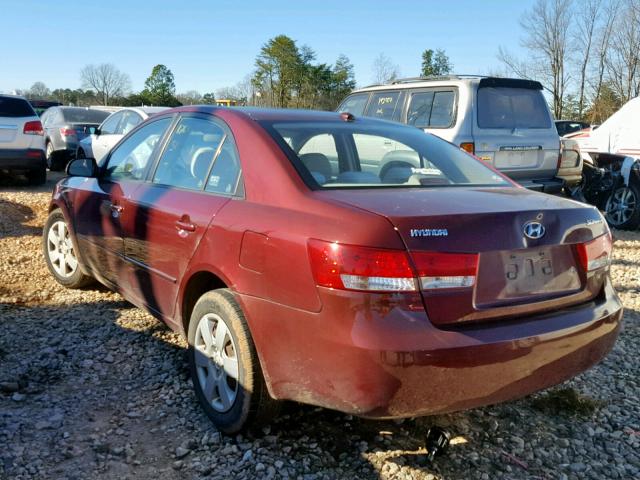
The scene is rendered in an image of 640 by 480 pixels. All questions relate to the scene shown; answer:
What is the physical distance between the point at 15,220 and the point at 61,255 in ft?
11.3

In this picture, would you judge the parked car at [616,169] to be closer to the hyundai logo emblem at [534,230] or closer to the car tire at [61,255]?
the hyundai logo emblem at [534,230]

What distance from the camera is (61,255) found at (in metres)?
5.12

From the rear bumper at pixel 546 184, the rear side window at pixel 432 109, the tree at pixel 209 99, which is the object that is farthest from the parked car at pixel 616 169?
the tree at pixel 209 99

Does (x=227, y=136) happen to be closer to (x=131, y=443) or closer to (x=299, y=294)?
(x=299, y=294)

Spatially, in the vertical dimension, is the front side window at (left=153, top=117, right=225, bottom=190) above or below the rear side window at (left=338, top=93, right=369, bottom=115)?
below

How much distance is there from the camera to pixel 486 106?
7.40m

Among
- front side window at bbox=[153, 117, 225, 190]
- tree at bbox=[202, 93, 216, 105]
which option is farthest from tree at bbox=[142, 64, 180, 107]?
front side window at bbox=[153, 117, 225, 190]

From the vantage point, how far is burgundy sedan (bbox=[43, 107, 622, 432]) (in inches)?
87.3

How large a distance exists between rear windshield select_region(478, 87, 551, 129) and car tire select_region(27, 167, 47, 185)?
8146 millimetres

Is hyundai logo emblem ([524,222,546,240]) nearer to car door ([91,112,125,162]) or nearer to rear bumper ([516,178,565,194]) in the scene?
rear bumper ([516,178,565,194])

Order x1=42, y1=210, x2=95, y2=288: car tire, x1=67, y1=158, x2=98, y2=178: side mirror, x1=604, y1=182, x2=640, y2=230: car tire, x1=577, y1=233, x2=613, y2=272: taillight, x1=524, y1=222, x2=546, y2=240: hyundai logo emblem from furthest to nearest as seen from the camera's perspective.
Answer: x1=604, y1=182, x2=640, y2=230: car tire
x1=42, y1=210, x2=95, y2=288: car tire
x1=67, y1=158, x2=98, y2=178: side mirror
x1=577, y1=233, x2=613, y2=272: taillight
x1=524, y1=222, x2=546, y2=240: hyundai logo emblem

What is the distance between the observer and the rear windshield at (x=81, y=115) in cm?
1421

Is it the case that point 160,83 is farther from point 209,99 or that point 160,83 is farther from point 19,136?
point 19,136

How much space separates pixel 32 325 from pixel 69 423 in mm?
1523
